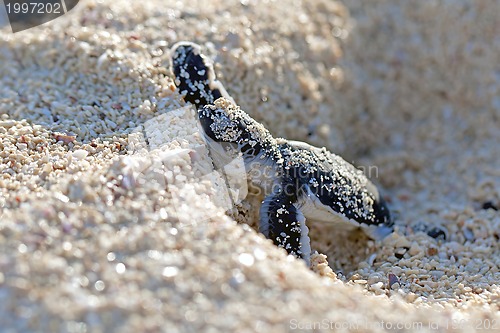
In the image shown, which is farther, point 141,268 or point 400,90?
point 400,90

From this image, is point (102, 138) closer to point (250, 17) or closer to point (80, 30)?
point (80, 30)

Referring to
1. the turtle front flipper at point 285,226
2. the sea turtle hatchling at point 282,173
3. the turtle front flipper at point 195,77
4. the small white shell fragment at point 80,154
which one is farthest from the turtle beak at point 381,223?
the small white shell fragment at point 80,154

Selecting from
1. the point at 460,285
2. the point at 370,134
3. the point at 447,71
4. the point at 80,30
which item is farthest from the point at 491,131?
the point at 80,30

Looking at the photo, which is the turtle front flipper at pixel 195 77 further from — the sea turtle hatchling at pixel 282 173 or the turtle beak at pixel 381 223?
the turtle beak at pixel 381 223

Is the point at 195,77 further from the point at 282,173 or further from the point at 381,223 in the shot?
the point at 381,223

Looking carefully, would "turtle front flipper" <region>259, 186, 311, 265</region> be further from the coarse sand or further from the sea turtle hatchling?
the coarse sand

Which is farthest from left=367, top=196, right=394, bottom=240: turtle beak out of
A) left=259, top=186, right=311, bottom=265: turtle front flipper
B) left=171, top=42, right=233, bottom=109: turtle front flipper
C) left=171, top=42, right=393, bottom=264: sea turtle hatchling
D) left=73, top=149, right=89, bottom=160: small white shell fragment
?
left=73, top=149, right=89, bottom=160: small white shell fragment

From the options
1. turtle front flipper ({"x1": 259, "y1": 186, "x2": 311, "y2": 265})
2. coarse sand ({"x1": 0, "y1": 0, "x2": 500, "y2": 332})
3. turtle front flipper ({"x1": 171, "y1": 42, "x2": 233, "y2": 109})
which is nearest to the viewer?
coarse sand ({"x1": 0, "y1": 0, "x2": 500, "y2": 332})
